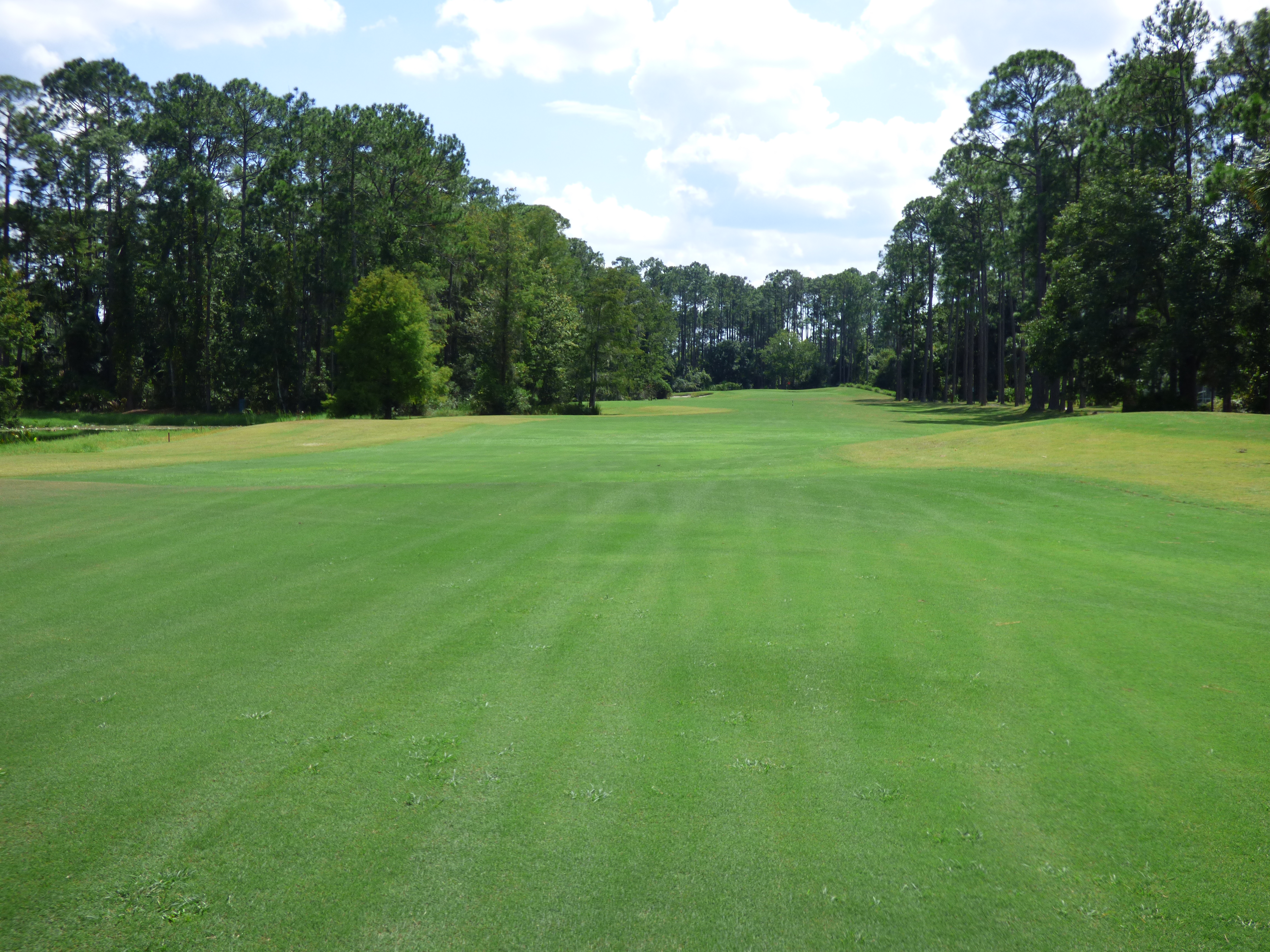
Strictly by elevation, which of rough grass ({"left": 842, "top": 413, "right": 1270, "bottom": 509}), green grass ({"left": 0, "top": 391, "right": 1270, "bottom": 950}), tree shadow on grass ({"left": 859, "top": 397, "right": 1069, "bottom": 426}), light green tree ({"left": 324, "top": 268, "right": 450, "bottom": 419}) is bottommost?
green grass ({"left": 0, "top": 391, "right": 1270, "bottom": 950})

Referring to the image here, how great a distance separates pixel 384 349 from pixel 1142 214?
4553 cm

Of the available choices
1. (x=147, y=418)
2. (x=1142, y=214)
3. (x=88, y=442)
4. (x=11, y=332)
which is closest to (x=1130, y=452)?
(x=1142, y=214)

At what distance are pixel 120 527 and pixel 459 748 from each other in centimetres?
Result: 1152

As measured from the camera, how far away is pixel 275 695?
6918 mm

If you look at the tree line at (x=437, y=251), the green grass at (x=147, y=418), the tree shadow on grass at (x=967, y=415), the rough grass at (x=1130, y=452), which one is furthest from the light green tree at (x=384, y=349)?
the rough grass at (x=1130, y=452)

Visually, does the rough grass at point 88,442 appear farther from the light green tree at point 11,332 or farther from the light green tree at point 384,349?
the light green tree at point 384,349

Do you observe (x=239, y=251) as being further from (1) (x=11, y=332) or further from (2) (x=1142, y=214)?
(2) (x=1142, y=214)

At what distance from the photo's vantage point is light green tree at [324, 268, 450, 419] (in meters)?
55.1

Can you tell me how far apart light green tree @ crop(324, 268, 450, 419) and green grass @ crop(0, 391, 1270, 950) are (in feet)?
139

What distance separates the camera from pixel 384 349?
55250 mm

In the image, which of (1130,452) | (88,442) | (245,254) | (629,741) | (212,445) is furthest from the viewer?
(245,254)

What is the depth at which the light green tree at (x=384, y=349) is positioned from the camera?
2169 inches

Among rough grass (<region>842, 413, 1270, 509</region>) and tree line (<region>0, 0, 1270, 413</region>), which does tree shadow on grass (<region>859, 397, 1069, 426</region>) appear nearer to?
tree line (<region>0, 0, 1270, 413</region>)

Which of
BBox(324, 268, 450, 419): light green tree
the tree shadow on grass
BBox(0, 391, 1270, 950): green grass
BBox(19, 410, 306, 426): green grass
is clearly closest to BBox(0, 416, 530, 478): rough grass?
BBox(324, 268, 450, 419): light green tree
